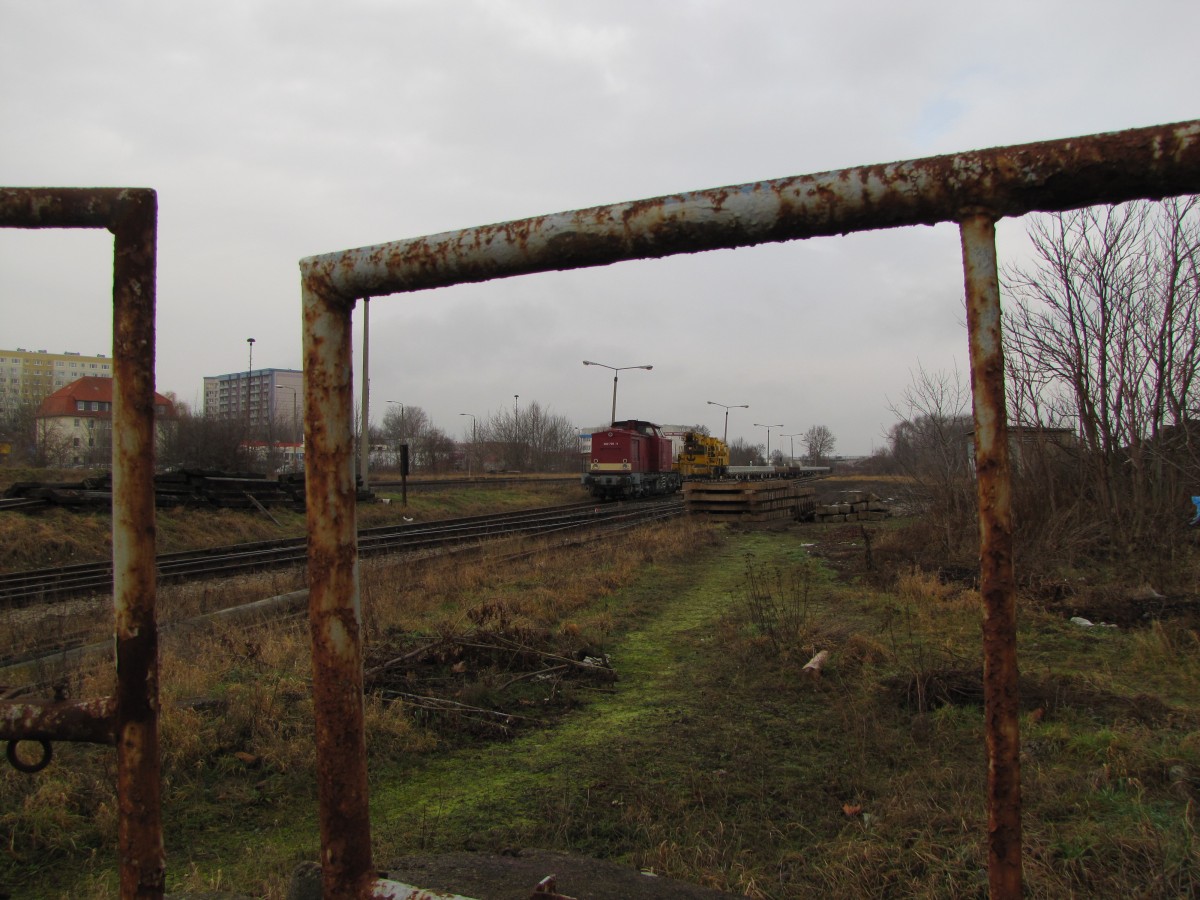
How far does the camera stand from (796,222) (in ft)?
3.58

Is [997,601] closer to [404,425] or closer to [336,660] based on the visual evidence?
[336,660]

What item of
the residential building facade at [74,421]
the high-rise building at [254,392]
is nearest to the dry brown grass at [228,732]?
the residential building facade at [74,421]

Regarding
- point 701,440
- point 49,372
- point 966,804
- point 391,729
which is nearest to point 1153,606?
point 966,804

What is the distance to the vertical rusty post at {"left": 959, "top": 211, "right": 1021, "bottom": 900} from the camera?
95 cm

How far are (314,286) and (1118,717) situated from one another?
5.27 metres

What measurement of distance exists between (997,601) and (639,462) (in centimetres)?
3214

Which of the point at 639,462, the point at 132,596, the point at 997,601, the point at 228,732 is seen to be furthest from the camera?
the point at 639,462

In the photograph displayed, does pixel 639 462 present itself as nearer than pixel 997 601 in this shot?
No

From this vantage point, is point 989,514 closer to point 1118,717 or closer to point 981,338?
point 981,338

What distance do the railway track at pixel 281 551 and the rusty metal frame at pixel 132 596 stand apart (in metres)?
10.2

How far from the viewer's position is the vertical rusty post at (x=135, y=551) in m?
1.22

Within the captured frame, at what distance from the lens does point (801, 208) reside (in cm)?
109

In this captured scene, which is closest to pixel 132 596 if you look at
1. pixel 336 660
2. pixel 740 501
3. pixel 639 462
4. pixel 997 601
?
pixel 336 660

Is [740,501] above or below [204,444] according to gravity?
below
